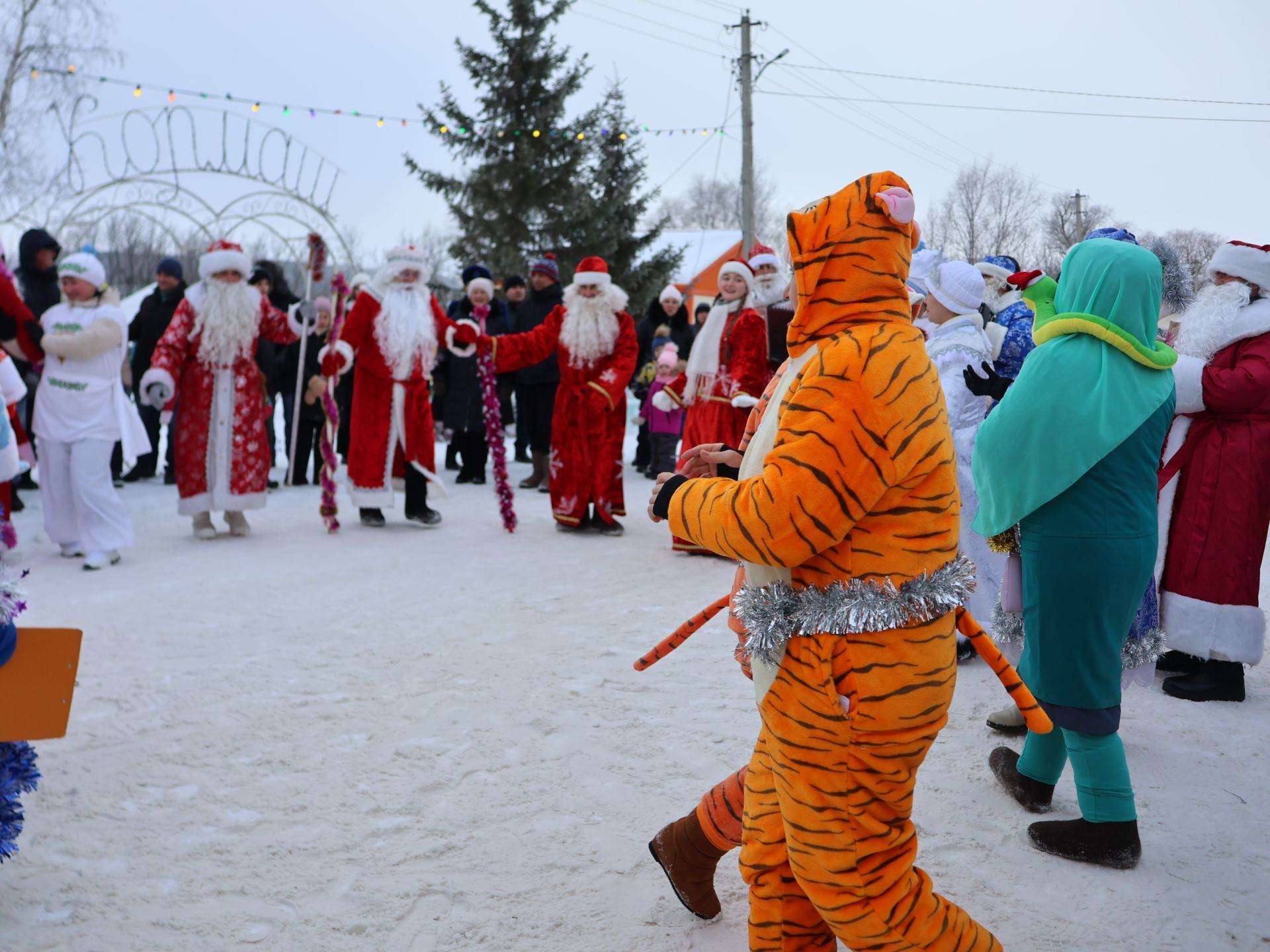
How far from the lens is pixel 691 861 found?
7.73 ft

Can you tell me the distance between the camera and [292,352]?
32.8 ft

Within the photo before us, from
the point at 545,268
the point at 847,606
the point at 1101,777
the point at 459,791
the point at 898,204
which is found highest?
the point at 545,268

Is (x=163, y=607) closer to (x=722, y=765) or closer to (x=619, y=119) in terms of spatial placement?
(x=722, y=765)

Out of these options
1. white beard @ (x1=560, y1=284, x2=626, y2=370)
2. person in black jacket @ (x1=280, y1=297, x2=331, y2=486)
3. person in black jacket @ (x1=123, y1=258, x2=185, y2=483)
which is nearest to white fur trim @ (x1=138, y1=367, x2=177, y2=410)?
person in black jacket @ (x1=123, y1=258, x2=185, y2=483)

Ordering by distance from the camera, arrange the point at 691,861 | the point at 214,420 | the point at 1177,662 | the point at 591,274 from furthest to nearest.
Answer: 1. the point at 591,274
2. the point at 214,420
3. the point at 1177,662
4. the point at 691,861

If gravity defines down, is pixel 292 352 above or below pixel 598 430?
above

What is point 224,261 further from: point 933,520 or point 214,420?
point 933,520

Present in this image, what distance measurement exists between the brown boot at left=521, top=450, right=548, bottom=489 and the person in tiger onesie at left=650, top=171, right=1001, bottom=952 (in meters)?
8.14

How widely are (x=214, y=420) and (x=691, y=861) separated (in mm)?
5769

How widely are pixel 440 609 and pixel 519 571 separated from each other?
100 centimetres

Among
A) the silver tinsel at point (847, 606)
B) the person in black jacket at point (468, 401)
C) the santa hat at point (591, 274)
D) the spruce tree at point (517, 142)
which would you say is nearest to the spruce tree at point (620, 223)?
the spruce tree at point (517, 142)

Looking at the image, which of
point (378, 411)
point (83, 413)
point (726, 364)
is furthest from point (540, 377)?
point (83, 413)

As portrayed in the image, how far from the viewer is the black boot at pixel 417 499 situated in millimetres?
7844

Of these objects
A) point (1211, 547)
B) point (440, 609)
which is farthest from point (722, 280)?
point (1211, 547)
